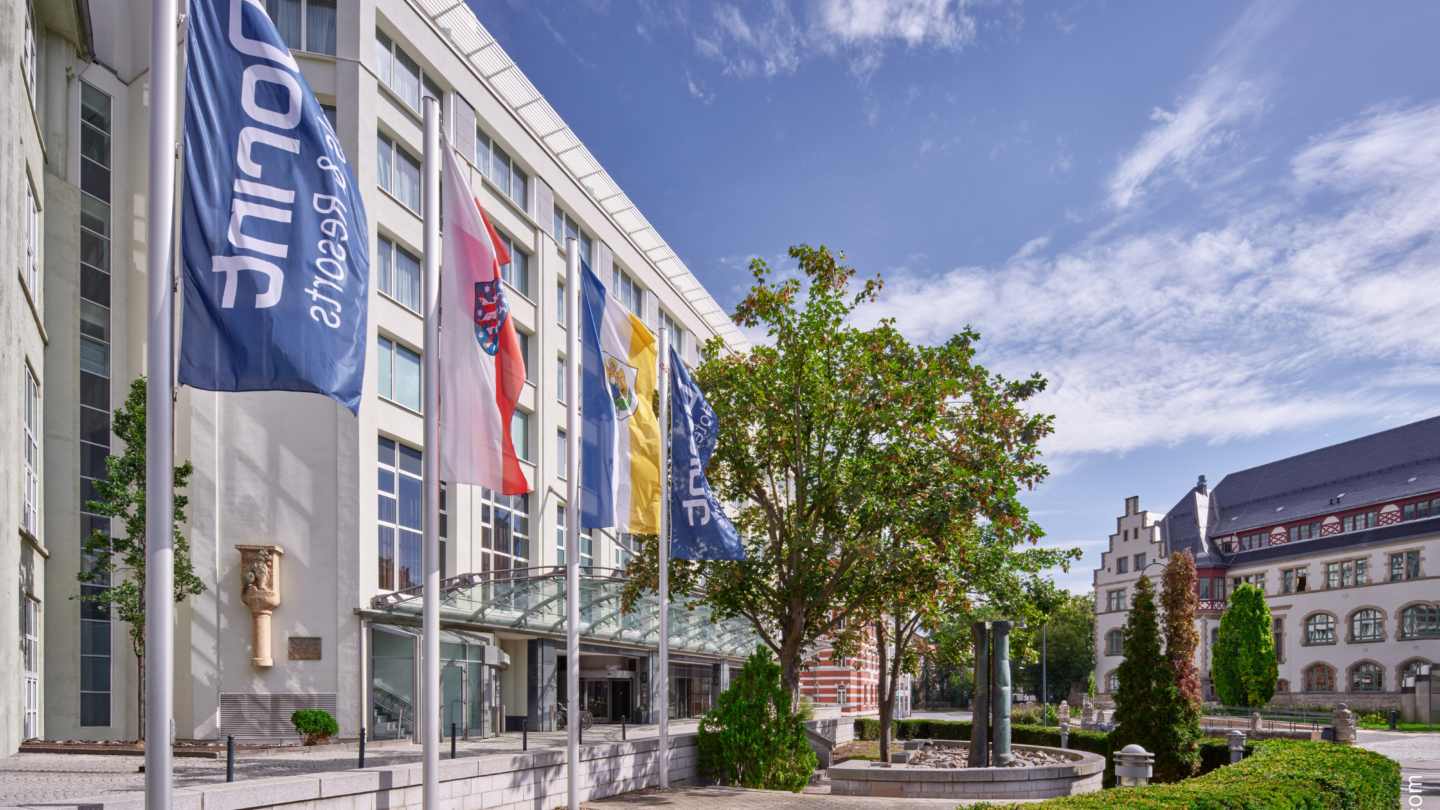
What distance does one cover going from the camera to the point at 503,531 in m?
31.4

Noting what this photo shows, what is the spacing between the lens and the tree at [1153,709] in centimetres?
2277

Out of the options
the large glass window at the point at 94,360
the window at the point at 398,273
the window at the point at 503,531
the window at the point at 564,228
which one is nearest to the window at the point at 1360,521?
the window at the point at 564,228

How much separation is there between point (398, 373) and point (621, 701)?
17.4 metres

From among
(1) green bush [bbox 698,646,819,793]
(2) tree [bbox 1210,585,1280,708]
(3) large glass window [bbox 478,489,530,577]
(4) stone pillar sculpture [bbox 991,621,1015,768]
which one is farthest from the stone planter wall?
(2) tree [bbox 1210,585,1280,708]

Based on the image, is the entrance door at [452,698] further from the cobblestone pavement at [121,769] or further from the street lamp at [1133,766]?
the street lamp at [1133,766]

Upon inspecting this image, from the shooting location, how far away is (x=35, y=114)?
21.5 m

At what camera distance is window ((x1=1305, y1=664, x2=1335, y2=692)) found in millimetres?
64444

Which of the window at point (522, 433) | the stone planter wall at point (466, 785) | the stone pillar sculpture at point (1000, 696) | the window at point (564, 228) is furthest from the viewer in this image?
the window at point (564, 228)

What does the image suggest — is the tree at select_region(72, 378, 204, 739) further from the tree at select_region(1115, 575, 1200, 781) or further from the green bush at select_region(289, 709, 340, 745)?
the tree at select_region(1115, 575, 1200, 781)

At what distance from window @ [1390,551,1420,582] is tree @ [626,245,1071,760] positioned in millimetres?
49558

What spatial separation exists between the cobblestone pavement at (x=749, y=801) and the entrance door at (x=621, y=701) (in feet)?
64.7

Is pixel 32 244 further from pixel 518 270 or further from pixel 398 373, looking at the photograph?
pixel 518 270

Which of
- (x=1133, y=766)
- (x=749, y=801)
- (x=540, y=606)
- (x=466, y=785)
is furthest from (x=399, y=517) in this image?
(x=1133, y=766)

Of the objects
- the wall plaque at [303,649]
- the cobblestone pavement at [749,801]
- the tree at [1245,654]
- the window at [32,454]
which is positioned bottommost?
the tree at [1245,654]
